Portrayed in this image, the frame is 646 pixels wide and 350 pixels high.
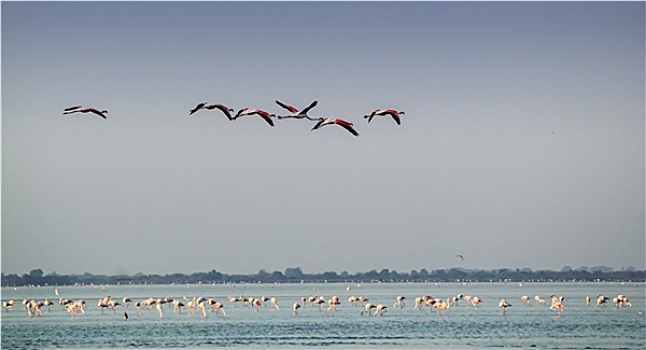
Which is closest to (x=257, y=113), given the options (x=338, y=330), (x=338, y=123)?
(x=338, y=123)

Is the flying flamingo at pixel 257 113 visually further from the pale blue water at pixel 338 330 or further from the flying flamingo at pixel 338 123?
the pale blue water at pixel 338 330

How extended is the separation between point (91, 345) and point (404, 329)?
1098 cm

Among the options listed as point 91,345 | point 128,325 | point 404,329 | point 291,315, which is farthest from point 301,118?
point 291,315

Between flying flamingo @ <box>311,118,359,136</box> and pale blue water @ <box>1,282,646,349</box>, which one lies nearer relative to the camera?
flying flamingo @ <box>311,118,359,136</box>

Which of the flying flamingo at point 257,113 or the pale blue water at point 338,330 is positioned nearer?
the flying flamingo at point 257,113

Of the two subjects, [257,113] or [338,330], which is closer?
[257,113]

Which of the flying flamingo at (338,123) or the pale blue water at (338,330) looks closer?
the flying flamingo at (338,123)

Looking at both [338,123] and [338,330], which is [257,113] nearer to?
[338,123]

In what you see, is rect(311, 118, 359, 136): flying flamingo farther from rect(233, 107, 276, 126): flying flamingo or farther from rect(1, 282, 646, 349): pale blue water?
rect(1, 282, 646, 349): pale blue water

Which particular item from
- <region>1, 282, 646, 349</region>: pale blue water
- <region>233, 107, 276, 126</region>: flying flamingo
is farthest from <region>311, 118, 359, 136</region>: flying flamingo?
<region>1, 282, 646, 349</region>: pale blue water

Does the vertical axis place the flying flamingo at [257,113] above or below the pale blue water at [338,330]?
above

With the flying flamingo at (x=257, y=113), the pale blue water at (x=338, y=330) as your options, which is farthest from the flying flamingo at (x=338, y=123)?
the pale blue water at (x=338, y=330)

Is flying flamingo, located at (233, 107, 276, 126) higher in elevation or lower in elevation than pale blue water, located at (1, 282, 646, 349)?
higher

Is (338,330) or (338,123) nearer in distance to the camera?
(338,123)
